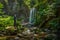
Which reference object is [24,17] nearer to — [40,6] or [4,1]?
[4,1]

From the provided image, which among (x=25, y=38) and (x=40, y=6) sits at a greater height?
(x=40, y=6)

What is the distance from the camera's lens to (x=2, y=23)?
1053 cm

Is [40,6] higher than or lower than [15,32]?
higher

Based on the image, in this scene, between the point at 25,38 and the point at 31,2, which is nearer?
the point at 25,38

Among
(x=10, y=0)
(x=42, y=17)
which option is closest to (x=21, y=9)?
(x=10, y=0)

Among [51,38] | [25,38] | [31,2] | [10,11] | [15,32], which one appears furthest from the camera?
[31,2]

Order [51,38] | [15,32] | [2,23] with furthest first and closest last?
1. [2,23]
2. [15,32]
3. [51,38]

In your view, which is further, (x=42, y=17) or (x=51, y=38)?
(x=42, y=17)

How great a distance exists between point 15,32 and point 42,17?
379 cm

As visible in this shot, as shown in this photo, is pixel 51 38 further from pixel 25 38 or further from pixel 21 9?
pixel 21 9

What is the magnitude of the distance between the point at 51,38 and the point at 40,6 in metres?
8.29

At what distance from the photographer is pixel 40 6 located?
14.1 metres

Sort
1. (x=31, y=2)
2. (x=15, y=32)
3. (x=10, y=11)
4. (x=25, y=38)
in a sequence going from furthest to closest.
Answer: (x=31, y=2) → (x=10, y=11) → (x=15, y=32) → (x=25, y=38)

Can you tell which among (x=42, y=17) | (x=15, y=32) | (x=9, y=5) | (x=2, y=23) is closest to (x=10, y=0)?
(x=9, y=5)
